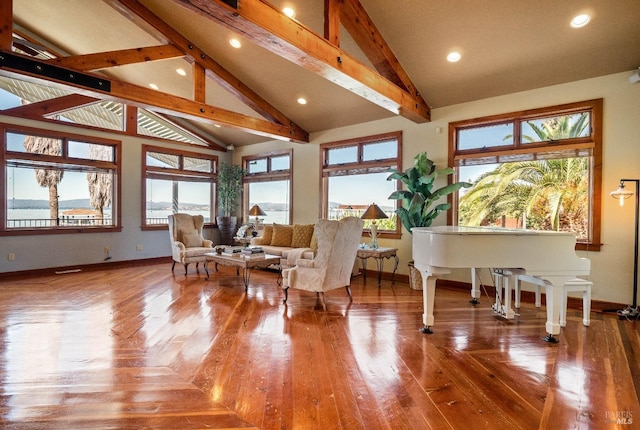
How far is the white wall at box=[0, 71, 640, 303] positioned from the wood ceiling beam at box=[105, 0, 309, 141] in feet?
3.54

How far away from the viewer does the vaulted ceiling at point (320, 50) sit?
3.47m

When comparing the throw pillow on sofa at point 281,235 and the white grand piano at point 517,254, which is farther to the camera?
the throw pillow on sofa at point 281,235

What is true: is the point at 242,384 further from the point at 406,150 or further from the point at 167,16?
the point at 167,16

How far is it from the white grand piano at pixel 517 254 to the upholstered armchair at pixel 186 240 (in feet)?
14.1

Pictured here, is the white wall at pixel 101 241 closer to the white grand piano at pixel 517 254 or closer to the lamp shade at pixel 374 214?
the lamp shade at pixel 374 214

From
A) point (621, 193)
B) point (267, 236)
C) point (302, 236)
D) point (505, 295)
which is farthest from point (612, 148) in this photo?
point (267, 236)

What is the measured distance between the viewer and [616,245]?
4.14m

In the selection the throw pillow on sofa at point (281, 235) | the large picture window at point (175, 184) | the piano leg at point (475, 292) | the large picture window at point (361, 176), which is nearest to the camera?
the piano leg at point (475, 292)

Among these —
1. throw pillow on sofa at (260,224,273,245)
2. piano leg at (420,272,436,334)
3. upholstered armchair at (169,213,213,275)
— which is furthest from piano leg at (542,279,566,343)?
upholstered armchair at (169,213,213,275)

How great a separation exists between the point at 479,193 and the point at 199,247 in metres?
5.10

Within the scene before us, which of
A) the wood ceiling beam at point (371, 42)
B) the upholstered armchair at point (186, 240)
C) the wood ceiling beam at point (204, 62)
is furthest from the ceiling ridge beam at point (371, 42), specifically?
the upholstered armchair at point (186, 240)

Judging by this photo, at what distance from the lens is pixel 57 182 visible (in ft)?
20.7

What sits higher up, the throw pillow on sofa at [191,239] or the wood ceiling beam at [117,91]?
the wood ceiling beam at [117,91]

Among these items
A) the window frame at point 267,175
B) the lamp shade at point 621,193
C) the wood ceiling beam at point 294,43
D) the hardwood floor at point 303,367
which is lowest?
the hardwood floor at point 303,367
